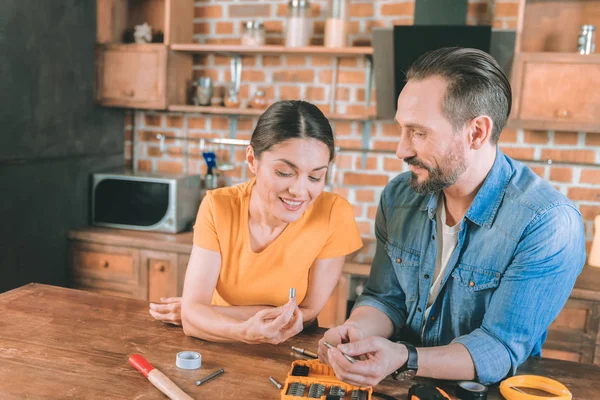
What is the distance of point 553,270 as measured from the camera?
52.7 inches

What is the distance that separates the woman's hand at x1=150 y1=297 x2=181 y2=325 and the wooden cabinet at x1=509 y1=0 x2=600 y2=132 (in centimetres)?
182

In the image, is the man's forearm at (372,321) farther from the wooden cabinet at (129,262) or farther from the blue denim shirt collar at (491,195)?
the wooden cabinet at (129,262)

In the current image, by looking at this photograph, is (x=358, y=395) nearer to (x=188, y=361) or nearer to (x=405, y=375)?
(x=405, y=375)

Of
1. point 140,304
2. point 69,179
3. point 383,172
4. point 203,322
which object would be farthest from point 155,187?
point 203,322

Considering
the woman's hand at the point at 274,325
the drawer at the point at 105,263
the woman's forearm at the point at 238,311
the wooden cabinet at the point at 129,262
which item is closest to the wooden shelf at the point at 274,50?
the wooden cabinet at the point at 129,262

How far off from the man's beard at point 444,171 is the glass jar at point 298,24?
160cm

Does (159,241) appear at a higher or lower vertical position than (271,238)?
lower

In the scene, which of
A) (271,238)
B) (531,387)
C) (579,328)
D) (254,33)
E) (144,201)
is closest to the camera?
(531,387)

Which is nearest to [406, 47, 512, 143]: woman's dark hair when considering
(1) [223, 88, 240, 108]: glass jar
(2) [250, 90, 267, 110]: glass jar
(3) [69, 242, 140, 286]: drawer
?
(2) [250, 90, 267, 110]: glass jar

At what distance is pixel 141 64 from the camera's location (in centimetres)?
310

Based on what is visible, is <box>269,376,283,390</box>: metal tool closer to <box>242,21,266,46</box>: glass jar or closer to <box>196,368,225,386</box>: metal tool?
<box>196,368,225,386</box>: metal tool

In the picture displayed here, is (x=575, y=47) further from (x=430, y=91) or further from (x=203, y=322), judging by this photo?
(x=203, y=322)

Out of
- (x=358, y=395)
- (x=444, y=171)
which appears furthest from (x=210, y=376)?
(x=444, y=171)

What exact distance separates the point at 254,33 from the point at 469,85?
181cm
